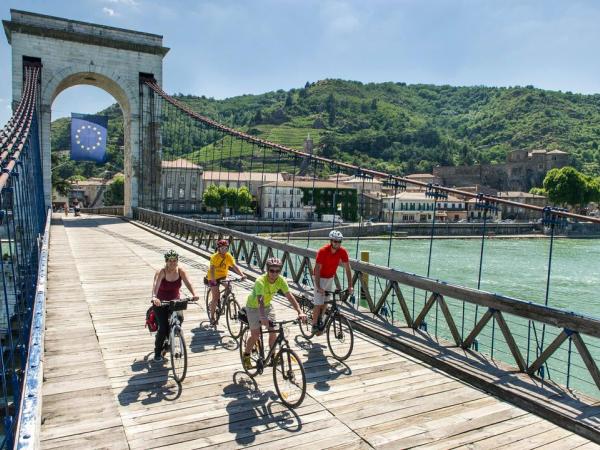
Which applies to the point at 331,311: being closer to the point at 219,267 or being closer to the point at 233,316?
the point at 233,316

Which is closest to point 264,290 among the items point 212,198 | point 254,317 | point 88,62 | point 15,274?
point 254,317

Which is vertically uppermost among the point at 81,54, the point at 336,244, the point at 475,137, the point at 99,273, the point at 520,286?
the point at 475,137

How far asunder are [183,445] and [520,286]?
3008cm

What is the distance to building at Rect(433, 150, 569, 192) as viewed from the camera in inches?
4808

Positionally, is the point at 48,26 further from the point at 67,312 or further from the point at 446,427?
the point at 446,427

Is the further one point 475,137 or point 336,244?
point 475,137

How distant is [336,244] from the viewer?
20.5 feet

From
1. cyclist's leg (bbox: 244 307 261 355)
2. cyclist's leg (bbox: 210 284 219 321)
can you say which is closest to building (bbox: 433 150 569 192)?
cyclist's leg (bbox: 210 284 219 321)

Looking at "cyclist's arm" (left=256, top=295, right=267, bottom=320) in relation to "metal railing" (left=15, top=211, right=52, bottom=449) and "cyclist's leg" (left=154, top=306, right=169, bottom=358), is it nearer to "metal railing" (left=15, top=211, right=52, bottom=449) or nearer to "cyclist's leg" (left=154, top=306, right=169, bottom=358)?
"cyclist's leg" (left=154, top=306, right=169, bottom=358)

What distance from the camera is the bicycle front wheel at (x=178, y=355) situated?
521 cm

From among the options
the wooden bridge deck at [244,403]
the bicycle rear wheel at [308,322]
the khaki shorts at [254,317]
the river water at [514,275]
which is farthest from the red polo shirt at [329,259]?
the river water at [514,275]

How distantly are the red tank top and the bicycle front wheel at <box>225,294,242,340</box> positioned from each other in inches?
58.0

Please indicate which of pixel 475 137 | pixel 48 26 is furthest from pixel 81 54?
pixel 475 137

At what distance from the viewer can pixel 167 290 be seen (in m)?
5.72
